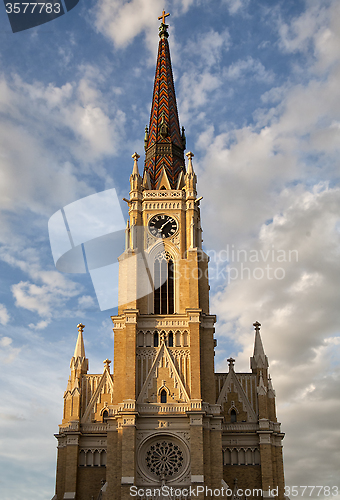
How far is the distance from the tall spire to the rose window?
22.0 meters

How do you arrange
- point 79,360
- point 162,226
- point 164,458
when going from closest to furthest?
point 164,458
point 79,360
point 162,226

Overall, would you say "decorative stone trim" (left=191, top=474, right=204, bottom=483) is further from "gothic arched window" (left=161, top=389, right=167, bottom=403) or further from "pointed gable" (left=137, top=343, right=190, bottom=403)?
"gothic arched window" (left=161, top=389, right=167, bottom=403)

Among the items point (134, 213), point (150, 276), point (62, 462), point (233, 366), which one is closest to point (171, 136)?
point (134, 213)

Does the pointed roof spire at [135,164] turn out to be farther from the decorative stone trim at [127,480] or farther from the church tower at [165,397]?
the decorative stone trim at [127,480]

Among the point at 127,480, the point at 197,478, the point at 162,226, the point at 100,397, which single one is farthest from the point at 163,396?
the point at 162,226

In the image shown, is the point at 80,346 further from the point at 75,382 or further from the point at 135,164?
the point at 135,164

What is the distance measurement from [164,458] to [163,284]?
13281mm

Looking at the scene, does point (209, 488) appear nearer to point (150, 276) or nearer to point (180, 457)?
point (180, 457)

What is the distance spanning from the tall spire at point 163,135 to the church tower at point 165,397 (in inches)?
131

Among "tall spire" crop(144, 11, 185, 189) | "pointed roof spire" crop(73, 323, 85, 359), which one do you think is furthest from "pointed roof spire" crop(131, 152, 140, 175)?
"pointed roof spire" crop(73, 323, 85, 359)

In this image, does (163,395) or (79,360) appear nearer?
(163,395)

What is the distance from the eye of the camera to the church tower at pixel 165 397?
140ft

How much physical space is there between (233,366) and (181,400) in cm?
622

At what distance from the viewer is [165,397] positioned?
44844mm
